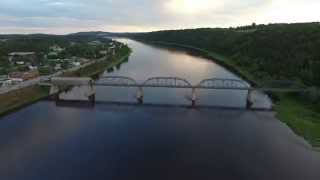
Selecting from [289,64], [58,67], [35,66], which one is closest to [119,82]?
[58,67]

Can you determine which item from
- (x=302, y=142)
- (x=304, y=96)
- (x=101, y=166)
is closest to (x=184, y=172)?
(x=101, y=166)

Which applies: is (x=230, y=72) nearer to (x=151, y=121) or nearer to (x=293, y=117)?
(x=293, y=117)

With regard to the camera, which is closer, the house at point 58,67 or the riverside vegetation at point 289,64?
the riverside vegetation at point 289,64

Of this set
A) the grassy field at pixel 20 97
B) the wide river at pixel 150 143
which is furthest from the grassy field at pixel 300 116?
the grassy field at pixel 20 97

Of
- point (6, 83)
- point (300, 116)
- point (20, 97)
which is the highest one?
point (6, 83)

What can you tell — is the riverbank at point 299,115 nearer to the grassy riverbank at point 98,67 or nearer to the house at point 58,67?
the grassy riverbank at point 98,67

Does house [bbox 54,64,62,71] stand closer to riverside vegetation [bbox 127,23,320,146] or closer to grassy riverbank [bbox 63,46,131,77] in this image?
grassy riverbank [bbox 63,46,131,77]

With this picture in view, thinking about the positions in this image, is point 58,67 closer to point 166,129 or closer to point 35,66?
point 35,66

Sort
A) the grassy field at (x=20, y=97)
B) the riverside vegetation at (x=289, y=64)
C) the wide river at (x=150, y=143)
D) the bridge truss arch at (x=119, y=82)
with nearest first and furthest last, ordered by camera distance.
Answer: the wide river at (x=150, y=143) → the riverside vegetation at (x=289, y=64) → the grassy field at (x=20, y=97) → the bridge truss arch at (x=119, y=82)

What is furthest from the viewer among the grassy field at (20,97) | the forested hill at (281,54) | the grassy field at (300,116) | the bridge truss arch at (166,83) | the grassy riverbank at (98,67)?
the grassy riverbank at (98,67)
